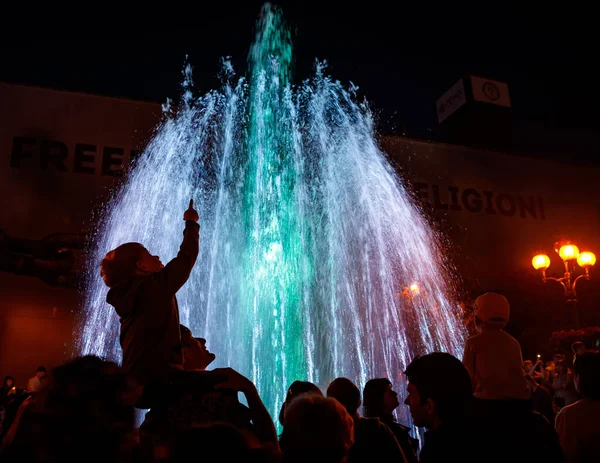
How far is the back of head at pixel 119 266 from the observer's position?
2951 mm

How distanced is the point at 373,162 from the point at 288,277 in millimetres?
5169

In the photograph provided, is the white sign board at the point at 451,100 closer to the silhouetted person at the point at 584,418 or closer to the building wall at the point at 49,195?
the building wall at the point at 49,195

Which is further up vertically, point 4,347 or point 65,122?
point 65,122

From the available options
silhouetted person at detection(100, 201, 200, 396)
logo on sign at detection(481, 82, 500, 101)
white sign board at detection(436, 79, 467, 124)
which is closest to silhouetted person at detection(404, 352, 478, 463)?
silhouetted person at detection(100, 201, 200, 396)

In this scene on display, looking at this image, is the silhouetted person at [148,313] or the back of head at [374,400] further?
the back of head at [374,400]

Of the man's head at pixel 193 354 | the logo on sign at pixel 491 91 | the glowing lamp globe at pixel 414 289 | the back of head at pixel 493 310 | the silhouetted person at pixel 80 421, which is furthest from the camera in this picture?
the logo on sign at pixel 491 91

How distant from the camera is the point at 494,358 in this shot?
3387mm

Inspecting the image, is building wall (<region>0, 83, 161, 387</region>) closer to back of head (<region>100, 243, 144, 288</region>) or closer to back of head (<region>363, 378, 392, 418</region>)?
back of head (<region>363, 378, 392, 418</region>)

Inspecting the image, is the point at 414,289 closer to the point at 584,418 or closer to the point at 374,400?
the point at 374,400

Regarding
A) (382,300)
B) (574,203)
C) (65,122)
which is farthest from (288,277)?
(574,203)

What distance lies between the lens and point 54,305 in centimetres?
1579

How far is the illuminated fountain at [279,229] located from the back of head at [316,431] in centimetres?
822

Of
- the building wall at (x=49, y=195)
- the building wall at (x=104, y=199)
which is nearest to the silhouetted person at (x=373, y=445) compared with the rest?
the building wall at (x=104, y=199)

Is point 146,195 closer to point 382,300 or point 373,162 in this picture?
point 373,162
